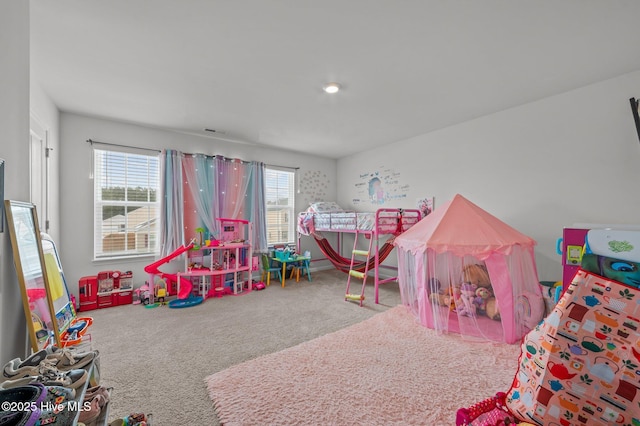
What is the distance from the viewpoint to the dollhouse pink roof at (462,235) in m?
2.48

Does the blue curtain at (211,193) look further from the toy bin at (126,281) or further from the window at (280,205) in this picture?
the toy bin at (126,281)

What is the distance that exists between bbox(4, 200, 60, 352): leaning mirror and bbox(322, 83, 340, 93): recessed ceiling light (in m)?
2.50

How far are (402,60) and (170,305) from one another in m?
3.90

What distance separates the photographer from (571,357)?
1.16 meters

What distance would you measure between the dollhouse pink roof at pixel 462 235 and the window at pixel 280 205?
282cm

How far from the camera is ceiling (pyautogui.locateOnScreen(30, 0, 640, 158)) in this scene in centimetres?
174

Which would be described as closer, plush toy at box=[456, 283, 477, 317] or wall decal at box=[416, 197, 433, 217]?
plush toy at box=[456, 283, 477, 317]

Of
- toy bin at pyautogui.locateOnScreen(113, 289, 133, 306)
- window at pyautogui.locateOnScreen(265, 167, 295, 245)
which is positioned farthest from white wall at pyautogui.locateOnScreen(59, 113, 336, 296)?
window at pyautogui.locateOnScreen(265, 167, 295, 245)

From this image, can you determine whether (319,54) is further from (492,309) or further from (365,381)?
(492,309)

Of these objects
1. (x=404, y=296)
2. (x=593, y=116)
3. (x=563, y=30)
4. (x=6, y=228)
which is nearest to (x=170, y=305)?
(x=6, y=228)

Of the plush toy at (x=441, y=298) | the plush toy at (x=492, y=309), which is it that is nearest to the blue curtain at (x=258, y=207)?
the plush toy at (x=441, y=298)

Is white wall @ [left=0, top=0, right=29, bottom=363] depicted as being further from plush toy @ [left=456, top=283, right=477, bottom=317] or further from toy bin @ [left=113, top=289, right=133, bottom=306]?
plush toy @ [left=456, top=283, right=477, bottom=317]

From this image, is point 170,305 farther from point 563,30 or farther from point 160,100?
point 563,30

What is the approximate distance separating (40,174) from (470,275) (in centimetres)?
495
